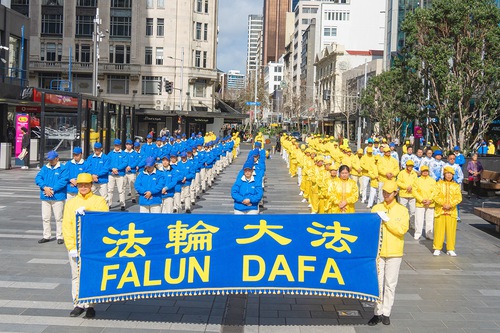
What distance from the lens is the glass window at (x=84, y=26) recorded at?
232 feet

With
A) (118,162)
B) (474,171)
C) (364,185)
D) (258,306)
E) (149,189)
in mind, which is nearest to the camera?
(258,306)

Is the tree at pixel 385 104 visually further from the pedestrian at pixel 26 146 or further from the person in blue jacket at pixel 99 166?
the person in blue jacket at pixel 99 166

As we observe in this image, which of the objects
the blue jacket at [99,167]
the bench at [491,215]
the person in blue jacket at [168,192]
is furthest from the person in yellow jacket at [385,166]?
the blue jacket at [99,167]

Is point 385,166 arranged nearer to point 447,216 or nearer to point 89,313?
point 447,216

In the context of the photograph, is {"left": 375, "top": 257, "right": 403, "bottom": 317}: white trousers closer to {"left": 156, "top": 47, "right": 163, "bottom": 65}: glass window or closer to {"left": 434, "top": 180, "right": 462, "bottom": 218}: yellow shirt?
{"left": 434, "top": 180, "right": 462, "bottom": 218}: yellow shirt

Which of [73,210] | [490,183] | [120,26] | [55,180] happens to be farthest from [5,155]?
[120,26]

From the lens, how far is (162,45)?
7194 centimetres

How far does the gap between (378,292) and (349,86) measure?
78.0 m

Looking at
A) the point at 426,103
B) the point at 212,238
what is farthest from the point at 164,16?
the point at 212,238

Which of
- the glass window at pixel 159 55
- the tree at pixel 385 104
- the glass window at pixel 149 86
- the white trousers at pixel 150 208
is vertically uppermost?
the glass window at pixel 159 55

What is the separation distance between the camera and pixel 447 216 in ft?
41.8

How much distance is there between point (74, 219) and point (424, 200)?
8.30 m

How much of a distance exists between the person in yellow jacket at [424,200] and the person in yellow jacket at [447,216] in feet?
1.39

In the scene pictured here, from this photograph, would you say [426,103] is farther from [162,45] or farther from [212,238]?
[162,45]
